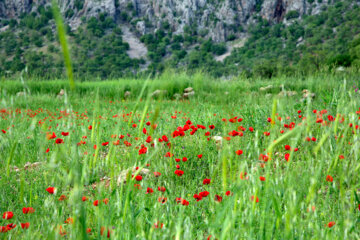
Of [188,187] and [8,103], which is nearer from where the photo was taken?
[8,103]

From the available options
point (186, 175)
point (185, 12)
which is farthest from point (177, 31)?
point (186, 175)

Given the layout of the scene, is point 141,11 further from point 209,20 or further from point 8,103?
point 8,103

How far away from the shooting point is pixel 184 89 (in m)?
9.11

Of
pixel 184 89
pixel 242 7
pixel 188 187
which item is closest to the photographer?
pixel 188 187

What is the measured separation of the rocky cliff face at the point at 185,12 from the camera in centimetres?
6225

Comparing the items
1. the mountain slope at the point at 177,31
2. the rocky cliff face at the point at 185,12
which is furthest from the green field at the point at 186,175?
the rocky cliff face at the point at 185,12

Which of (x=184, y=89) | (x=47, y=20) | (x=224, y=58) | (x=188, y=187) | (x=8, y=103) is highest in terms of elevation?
(x=47, y=20)

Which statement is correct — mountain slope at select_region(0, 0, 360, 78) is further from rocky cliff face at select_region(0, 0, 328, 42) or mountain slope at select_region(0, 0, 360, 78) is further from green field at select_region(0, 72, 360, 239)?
green field at select_region(0, 72, 360, 239)

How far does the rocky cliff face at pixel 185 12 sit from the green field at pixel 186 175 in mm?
63666

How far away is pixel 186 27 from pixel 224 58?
619 inches

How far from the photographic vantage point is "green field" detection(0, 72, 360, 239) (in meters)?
0.87

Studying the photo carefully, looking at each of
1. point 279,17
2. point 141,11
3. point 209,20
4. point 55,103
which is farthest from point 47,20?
point 55,103

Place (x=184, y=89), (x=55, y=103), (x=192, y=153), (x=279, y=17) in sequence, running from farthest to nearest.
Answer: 1. (x=279, y=17)
2. (x=184, y=89)
3. (x=55, y=103)
4. (x=192, y=153)

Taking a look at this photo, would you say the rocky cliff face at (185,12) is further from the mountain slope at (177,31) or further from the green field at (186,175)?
the green field at (186,175)
